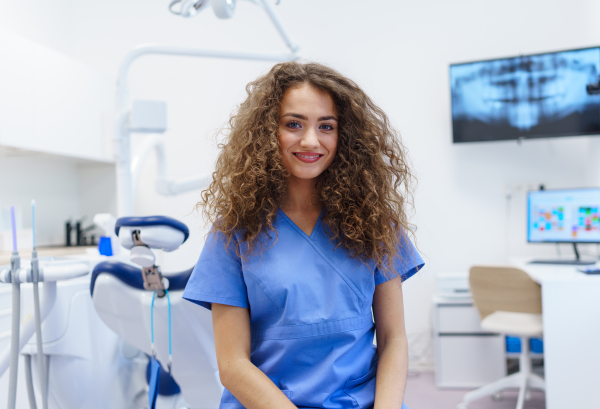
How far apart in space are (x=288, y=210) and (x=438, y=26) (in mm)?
2539

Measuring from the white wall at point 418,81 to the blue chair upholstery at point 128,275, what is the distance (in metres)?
1.88

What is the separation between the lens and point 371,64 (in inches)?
128

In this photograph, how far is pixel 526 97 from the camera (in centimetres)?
293

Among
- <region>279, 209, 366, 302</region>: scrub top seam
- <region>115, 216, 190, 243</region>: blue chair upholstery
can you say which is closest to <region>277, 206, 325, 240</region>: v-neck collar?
<region>279, 209, 366, 302</region>: scrub top seam

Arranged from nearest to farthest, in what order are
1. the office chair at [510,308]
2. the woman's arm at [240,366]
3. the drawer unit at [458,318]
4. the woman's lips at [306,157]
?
1. the woman's arm at [240,366]
2. the woman's lips at [306,157]
3. the office chair at [510,308]
4. the drawer unit at [458,318]

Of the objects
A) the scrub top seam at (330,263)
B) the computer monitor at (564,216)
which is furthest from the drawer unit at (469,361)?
the scrub top seam at (330,263)

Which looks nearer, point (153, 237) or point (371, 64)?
point (153, 237)

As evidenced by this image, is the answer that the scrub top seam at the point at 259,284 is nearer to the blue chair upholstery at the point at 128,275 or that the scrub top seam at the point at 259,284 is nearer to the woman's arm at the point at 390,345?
the woman's arm at the point at 390,345

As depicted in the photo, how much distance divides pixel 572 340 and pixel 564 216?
845 millimetres

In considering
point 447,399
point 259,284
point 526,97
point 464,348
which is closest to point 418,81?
point 526,97

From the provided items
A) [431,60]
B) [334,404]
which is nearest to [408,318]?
[431,60]

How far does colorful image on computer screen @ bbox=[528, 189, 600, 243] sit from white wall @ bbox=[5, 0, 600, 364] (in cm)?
29

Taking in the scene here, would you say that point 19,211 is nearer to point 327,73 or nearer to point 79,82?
point 79,82

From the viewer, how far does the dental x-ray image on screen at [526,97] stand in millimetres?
2824
